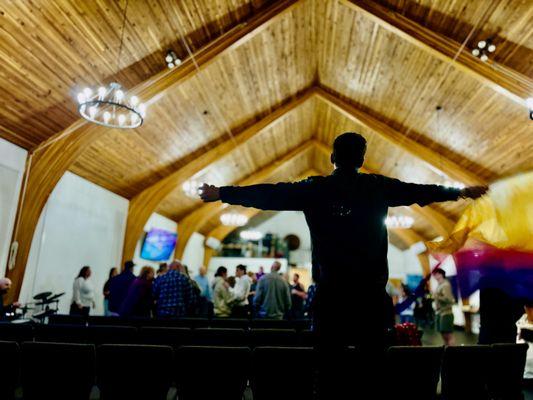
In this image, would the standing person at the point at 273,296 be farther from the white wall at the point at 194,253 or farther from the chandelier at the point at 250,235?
the chandelier at the point at 250,235

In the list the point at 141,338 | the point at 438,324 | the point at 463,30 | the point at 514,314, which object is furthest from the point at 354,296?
the point at 463,30

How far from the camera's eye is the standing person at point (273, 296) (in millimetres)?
6785

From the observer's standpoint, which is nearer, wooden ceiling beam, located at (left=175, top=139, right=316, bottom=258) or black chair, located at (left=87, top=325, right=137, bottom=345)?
black chair, located at (left=87, top=325, right=137, bottom=345)

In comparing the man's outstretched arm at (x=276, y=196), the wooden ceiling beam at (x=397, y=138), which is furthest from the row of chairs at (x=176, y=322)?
the wooden ceiling beam at (x=397, y=138)

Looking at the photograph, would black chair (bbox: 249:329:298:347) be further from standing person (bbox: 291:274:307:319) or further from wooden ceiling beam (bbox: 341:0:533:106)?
standing person (bbox: 291:274:307:319)

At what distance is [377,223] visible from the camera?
142cm

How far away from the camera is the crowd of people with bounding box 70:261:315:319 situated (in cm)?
521

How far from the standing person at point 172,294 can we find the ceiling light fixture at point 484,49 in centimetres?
606

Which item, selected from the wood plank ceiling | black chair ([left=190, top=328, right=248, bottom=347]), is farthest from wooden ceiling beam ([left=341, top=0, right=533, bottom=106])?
black chair ([left=190, top=328, right=248, bottom=347])

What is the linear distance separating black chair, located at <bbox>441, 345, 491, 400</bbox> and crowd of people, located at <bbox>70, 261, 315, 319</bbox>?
235 centimetres

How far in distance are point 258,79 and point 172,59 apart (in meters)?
2.81

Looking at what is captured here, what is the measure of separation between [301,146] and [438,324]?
887 centimetres

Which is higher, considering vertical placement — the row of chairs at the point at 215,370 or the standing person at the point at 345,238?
the standing person at the point at 345,238

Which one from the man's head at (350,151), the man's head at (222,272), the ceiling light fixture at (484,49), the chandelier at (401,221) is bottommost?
the man's head at (222,272)
